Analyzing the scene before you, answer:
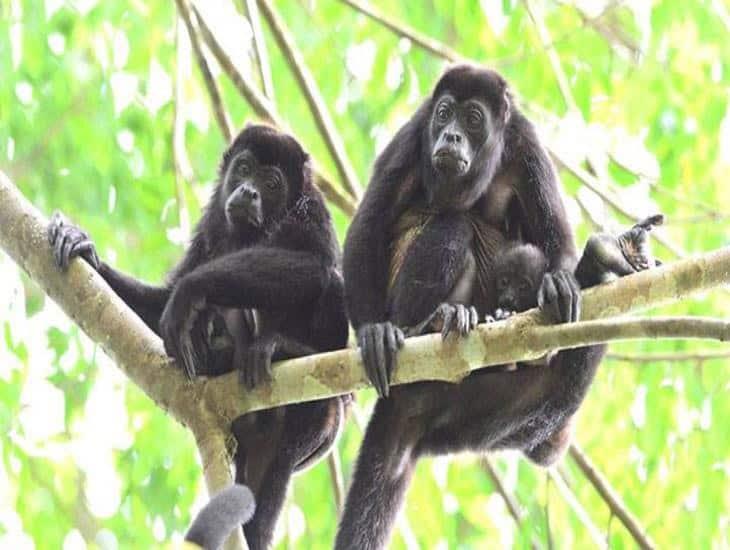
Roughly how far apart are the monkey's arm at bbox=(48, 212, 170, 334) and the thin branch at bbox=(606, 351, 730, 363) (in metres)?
1.53

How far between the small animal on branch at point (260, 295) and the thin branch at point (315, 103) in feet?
0.50

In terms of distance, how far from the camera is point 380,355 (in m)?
2.93

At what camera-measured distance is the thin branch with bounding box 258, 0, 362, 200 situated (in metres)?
4.16

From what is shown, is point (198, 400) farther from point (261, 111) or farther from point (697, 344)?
point (697, 344)

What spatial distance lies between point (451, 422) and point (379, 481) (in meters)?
0.25

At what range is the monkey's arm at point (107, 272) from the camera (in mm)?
3314

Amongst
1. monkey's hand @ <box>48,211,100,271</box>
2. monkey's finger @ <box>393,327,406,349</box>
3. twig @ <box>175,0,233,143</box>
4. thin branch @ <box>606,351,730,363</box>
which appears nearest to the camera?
monkey's finger @ <box>393,327,406,349</box>

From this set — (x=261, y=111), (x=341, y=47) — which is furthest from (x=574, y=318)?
(x=341, y=47)

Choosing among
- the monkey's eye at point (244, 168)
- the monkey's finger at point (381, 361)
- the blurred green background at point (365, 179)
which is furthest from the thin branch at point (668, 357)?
the monkey's finger at point (381, 361)

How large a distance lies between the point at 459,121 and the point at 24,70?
5.46ft

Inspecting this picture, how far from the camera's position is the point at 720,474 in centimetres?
399

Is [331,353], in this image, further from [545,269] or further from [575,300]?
[545,269]

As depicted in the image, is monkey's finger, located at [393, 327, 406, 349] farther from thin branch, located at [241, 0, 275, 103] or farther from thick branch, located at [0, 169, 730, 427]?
thin branch, located at [241, 0, 275, 103]

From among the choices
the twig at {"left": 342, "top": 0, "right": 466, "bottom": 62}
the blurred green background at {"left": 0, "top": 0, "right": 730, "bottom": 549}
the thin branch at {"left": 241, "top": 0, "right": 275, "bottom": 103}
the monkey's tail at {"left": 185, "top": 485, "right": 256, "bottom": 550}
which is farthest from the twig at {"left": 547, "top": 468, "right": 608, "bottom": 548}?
the thin branch at {"left": 241, "top": 0, "right": 275, "bottom": 103}
